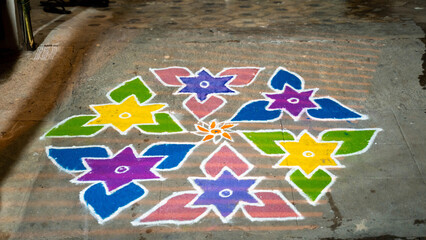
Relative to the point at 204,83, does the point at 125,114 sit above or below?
below

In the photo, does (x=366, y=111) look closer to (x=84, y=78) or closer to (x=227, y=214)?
(x=227, y=214)

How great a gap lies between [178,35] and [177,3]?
1.99 metres

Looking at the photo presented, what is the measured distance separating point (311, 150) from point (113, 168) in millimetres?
2116

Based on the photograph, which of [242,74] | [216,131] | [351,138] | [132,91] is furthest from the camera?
[242,74]

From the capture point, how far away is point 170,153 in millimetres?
5125

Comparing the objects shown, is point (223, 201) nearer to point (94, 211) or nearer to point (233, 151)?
point (233, 151)

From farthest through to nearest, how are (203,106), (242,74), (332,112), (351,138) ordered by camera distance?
(242,74), (203,106), (332,112), (351,138)

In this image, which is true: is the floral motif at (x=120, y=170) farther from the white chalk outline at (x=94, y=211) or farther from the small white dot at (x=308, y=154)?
the small white dot at (x=308, y=154)

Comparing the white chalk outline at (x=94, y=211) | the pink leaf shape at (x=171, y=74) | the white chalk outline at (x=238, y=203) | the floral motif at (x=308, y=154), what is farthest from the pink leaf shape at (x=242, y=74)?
the white chalk outline at (x=94, y=211)

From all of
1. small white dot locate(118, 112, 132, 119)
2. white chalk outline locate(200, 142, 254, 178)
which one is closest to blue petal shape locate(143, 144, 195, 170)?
white chalk outline locate(200, 142, 254, 178)

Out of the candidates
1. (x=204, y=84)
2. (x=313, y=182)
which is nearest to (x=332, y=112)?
(x=313, y=182)

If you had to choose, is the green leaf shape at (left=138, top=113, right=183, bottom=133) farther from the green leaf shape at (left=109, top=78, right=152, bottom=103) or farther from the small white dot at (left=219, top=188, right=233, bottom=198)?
the small white dot at (left=219, top=188, right=233, bottom=198)

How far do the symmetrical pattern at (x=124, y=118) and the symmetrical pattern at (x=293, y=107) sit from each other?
88 cm

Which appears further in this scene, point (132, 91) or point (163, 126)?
point (132, 91)
